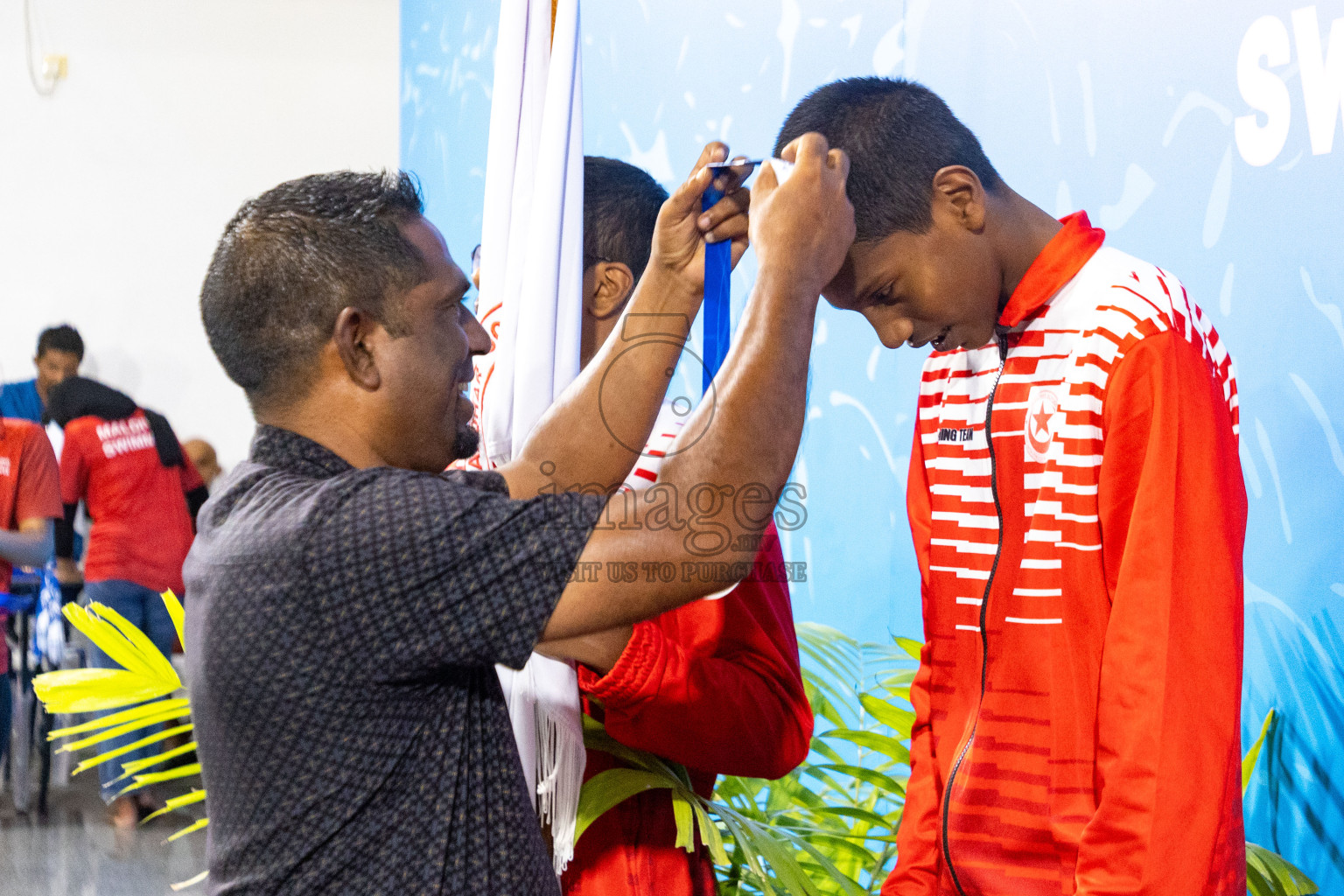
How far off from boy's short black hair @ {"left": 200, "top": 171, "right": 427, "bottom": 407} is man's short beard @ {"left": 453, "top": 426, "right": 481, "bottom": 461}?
0.14 m

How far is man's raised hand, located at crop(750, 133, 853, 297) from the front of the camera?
105cm

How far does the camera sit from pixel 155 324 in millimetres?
7070

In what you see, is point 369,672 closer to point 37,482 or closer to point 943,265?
point 943,265

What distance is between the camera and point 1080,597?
1.25m

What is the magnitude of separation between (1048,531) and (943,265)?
32 centimetres

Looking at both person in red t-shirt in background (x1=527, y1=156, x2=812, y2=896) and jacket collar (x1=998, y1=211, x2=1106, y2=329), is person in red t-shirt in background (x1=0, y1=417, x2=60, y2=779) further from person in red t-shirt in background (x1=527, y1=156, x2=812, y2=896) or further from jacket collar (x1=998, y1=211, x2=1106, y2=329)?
jacket collar (x1=998, y1=211, x2=1106, y2=329)

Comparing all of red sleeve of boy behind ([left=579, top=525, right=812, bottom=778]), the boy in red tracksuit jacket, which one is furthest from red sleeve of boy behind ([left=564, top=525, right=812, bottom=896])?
the boy in red tracksuit jacket

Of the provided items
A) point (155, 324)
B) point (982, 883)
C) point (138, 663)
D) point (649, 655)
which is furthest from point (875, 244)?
point (155, 324)

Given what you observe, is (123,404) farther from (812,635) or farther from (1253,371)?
(1253,371)

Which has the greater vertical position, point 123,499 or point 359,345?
point 359,345

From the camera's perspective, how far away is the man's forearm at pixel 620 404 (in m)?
1.42

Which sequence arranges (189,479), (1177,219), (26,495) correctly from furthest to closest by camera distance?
(189,479) < (26,495) < (1177,219)

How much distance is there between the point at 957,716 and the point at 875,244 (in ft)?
1.88

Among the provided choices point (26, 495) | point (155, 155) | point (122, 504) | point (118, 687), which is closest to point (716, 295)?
point (118, 687)
